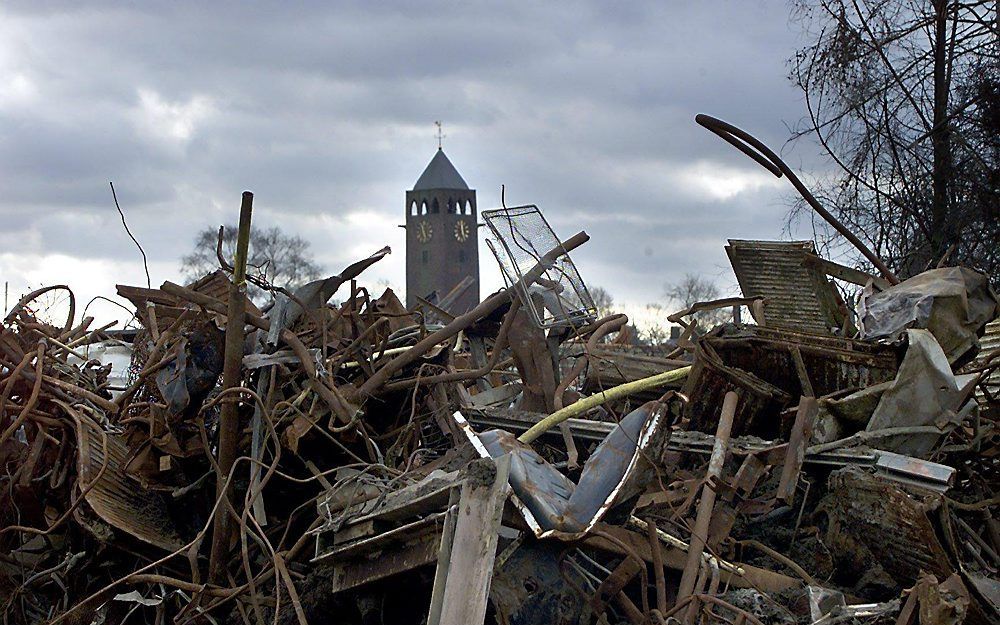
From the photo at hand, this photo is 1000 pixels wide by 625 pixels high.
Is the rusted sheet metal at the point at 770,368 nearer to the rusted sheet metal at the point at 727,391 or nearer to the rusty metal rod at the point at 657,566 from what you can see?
the rusted sheet metal at the point at 727,391

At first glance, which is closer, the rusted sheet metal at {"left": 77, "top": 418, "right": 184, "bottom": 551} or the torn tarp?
the rusted sheet metal at {"left": 77, "top": 418, "right": 184, "bottom": 551}

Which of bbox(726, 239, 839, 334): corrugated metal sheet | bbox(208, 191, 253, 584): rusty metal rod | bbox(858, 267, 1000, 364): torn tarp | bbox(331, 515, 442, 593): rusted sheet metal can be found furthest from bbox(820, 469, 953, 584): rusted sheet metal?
bbox(208, 191, 253, 584): rusty metal rod

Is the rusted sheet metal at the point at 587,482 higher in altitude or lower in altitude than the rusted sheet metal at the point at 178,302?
lower

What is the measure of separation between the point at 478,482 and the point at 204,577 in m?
2.08

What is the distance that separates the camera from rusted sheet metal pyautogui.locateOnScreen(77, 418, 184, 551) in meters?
4.59

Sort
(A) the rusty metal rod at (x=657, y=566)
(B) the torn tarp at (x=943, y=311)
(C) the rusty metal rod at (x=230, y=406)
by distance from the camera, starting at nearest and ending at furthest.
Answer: (A) the rusty metal rod at (x=657, y=566) → (C) the rusty metal rod at (x=230, y=406) → (B) the torn tarp at (x=943, y=311)

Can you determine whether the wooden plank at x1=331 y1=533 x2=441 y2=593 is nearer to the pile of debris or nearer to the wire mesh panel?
the pile of debris

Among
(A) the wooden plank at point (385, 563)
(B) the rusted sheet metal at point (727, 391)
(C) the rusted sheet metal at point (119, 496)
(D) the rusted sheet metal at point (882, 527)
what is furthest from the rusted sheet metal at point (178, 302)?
(D) the rusted sheet metal at point (882, 527)

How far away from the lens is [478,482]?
2924 mm

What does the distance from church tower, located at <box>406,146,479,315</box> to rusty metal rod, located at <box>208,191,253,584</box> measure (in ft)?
226

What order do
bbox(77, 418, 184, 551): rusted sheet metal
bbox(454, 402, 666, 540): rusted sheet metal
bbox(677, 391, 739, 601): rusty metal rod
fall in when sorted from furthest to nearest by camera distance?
bbox(77, 418, 184, 551): rusted sheet metal, bbox(677, 391, 739, 601): rusty metal rod, bbox(454, 402, 666, 540): rusted sheet metal

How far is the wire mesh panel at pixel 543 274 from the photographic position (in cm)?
525

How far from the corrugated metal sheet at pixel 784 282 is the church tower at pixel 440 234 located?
67.2m

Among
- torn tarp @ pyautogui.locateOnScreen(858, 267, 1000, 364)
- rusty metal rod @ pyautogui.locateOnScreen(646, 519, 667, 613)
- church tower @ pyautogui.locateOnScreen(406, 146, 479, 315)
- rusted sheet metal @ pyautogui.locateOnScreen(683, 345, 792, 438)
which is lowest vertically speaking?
rusty metal rod @ pyautogui.locateOnScreen(646, 519, 667, 613)
